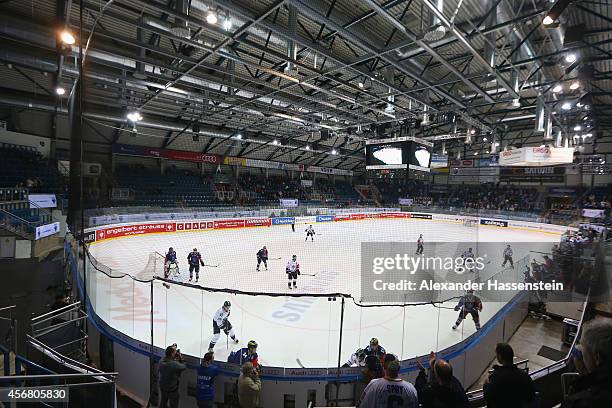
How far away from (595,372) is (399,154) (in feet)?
35.4

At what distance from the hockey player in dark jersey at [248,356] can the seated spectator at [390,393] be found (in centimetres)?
250

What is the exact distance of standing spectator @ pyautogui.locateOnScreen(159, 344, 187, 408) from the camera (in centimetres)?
420

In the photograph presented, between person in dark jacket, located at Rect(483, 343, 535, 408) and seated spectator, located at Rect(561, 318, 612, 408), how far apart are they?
0.92 meters

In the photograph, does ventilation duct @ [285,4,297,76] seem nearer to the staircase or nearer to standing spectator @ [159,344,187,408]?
standing spectator @ [159,344,187,408]

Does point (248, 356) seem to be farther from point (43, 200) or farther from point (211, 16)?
point (43, 200)

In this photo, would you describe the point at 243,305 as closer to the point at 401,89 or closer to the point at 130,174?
the point at 401,89

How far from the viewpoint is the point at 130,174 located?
840 inches

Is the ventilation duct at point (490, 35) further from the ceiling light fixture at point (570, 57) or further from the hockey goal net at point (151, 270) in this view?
the hockey goal net at point (151, 270)

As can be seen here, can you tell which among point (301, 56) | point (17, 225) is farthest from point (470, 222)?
point (17, 225)

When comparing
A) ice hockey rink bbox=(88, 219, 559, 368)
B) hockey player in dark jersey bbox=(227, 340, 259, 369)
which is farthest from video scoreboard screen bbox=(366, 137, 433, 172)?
hockey player in dark jersey bbox=(227, 340, 259, 369)

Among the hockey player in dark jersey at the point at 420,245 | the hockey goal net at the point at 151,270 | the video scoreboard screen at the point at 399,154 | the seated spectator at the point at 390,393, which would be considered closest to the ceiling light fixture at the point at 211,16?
the seated spectator at the point at 390,393

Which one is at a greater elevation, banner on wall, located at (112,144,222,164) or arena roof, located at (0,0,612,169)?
arena roof, located at (0,0,612,169)

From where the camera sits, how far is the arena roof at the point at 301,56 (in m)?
6.71

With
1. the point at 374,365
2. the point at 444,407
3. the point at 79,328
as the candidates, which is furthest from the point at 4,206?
the point at 444,407
